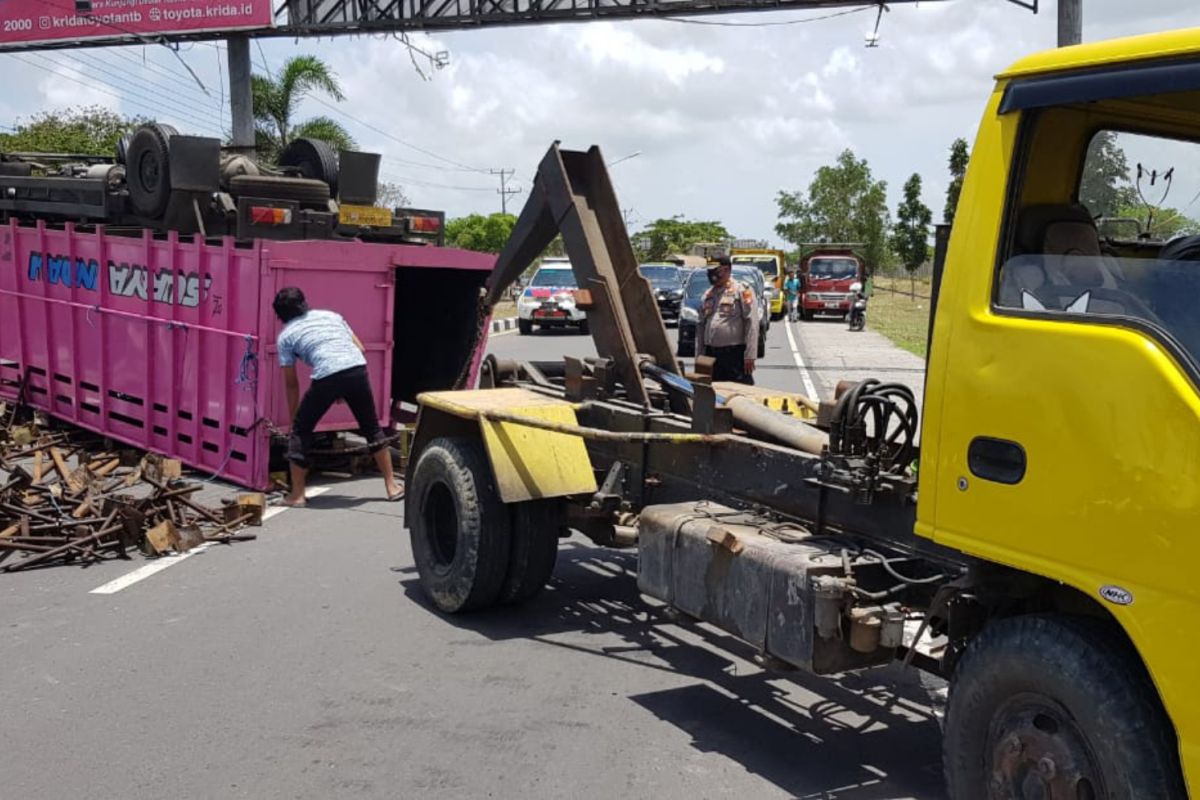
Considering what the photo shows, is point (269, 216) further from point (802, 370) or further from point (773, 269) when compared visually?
point (773, 269)

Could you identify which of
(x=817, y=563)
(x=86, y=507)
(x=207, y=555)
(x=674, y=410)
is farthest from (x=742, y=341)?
(x=817, y=563)

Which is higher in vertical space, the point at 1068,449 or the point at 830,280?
the point at 1068,449

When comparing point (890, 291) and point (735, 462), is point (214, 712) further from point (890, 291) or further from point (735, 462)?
point (890, 291)

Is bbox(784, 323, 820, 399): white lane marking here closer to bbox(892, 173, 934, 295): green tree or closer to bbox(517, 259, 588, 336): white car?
bbox(517, 259, 588, 336): white car

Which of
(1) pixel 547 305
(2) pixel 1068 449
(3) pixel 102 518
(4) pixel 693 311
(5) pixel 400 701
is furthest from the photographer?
(1) pixel 547 305

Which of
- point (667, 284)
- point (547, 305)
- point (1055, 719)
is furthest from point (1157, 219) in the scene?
point (667, 284)

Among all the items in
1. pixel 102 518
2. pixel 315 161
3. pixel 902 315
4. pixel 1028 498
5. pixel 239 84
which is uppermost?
pixel 239 84

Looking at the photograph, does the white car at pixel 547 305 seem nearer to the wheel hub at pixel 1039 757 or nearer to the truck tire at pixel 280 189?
the truck tire at pixel 280 189

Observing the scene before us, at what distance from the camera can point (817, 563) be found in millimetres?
3930

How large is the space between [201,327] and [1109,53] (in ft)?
26.9

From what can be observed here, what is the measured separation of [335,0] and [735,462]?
2557 centimetres

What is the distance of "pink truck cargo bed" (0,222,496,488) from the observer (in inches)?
365

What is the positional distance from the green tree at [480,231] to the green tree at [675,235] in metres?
12.7

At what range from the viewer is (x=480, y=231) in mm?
59156
